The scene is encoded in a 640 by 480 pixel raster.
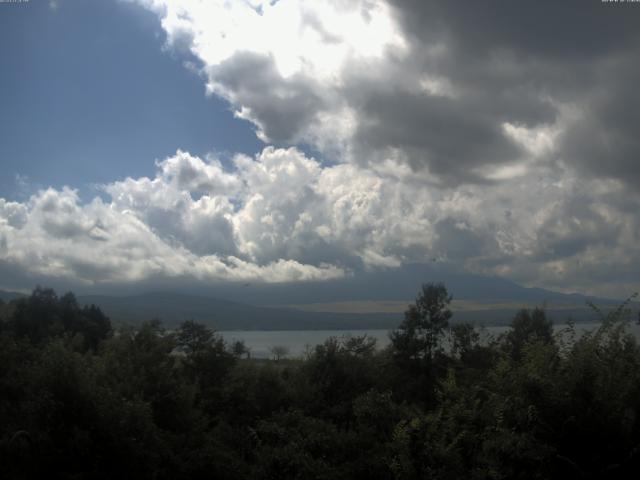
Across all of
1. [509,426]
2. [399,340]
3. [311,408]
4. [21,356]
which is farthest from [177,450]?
[399,340]

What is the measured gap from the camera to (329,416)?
31.1 meters

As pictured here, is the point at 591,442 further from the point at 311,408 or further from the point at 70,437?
the point at 311,408

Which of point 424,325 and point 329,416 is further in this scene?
point 424,325

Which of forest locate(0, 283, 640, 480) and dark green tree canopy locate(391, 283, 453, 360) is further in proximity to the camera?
dark green tree canopy locate(391, 283, 453, 360)

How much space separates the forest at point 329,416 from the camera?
42.5ft

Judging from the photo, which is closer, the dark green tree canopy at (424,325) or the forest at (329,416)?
the forest at (329,416)

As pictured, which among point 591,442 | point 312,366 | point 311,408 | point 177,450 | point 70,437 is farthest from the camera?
point 312,366

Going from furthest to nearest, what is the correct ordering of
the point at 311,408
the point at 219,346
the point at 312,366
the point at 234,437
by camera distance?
the point at 219,346
the point at 312,366
the point at 311,408
the point at 234,437

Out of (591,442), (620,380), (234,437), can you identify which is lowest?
(234,437)

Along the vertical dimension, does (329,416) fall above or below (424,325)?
below

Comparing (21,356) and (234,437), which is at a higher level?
(21,356)

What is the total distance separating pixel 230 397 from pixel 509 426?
25637 millimetres

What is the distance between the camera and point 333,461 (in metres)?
20.8

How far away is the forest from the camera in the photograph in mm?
12953
